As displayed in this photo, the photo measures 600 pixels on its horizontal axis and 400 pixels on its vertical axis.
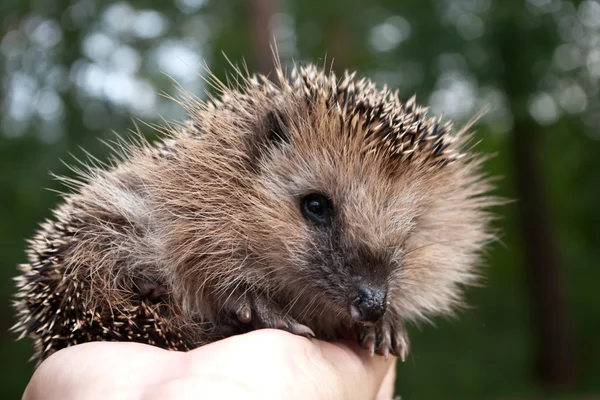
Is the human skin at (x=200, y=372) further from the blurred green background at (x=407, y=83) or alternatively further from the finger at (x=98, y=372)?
the blurred green background at (x=407, y=83)

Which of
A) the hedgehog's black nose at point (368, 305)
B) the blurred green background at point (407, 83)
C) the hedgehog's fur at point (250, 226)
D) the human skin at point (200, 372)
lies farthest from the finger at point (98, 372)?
the blurred green background at point (407, 83)

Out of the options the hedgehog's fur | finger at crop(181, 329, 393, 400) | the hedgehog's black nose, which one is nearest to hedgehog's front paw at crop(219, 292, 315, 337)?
the hedgehog's fur

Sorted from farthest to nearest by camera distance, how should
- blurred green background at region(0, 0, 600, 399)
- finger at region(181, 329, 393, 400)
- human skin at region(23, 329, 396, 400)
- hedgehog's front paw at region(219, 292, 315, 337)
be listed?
blurred green background at region(0, 0, 600, 399) → hedgehog's front paw at region(219, 292, 315, 337) → finger at region(181, 329, 393, 400) → human skin at region(23, 329, 396, 400)

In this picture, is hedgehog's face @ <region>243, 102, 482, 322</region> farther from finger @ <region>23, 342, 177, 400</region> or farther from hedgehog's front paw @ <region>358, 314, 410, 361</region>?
finger @ <region>23, 342, 177, 400</region>

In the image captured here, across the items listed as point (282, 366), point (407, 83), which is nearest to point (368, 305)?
point (282, 366)

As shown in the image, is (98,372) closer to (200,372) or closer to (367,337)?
(200,372)

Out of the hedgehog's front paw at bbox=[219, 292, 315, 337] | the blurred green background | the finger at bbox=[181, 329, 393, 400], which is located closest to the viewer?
the finger at bbox=[181, 329, 393, 400]

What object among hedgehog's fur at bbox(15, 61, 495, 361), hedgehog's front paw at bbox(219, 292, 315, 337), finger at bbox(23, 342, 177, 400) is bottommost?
finger at bbox(23, 342, 177, 400)
